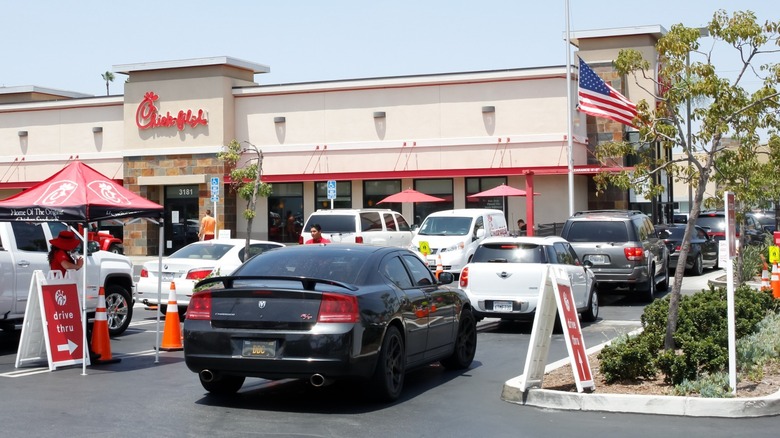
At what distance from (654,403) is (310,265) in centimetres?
364

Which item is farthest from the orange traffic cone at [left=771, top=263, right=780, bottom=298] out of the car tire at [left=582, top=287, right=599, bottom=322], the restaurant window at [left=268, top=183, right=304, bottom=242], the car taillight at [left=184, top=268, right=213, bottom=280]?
the restaurant window at [left=268, top=183, right=304, bottom=242]

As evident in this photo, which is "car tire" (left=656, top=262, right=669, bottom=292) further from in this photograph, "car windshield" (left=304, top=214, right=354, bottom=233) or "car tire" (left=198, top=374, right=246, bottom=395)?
"car tire" (left=198, top=374, right=246, bottom=395)

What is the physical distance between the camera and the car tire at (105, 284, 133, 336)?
16.0m

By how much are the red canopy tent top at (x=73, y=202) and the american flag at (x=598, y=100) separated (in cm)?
1757

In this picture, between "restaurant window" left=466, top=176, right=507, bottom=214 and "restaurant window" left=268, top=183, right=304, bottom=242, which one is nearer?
"restaurant window" left=466, top=176, right=507, bottom=214

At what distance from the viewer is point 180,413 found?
9500 millimetres

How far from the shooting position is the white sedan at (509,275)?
1625 cm

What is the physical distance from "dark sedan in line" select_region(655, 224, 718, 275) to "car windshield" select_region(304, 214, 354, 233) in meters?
8.54

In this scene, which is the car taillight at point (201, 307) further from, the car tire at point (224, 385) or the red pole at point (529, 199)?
the red pole at point (529, 199)

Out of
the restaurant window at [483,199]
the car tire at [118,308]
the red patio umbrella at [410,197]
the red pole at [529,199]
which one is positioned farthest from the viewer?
the restaurant window at [483,199]

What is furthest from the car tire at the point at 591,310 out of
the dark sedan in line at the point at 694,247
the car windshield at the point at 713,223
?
the car windshield at the point at 713,223

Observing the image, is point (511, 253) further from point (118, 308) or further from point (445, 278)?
point (118, 308)

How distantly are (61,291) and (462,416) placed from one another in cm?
592

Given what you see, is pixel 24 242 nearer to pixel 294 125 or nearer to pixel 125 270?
pixel 125 270
